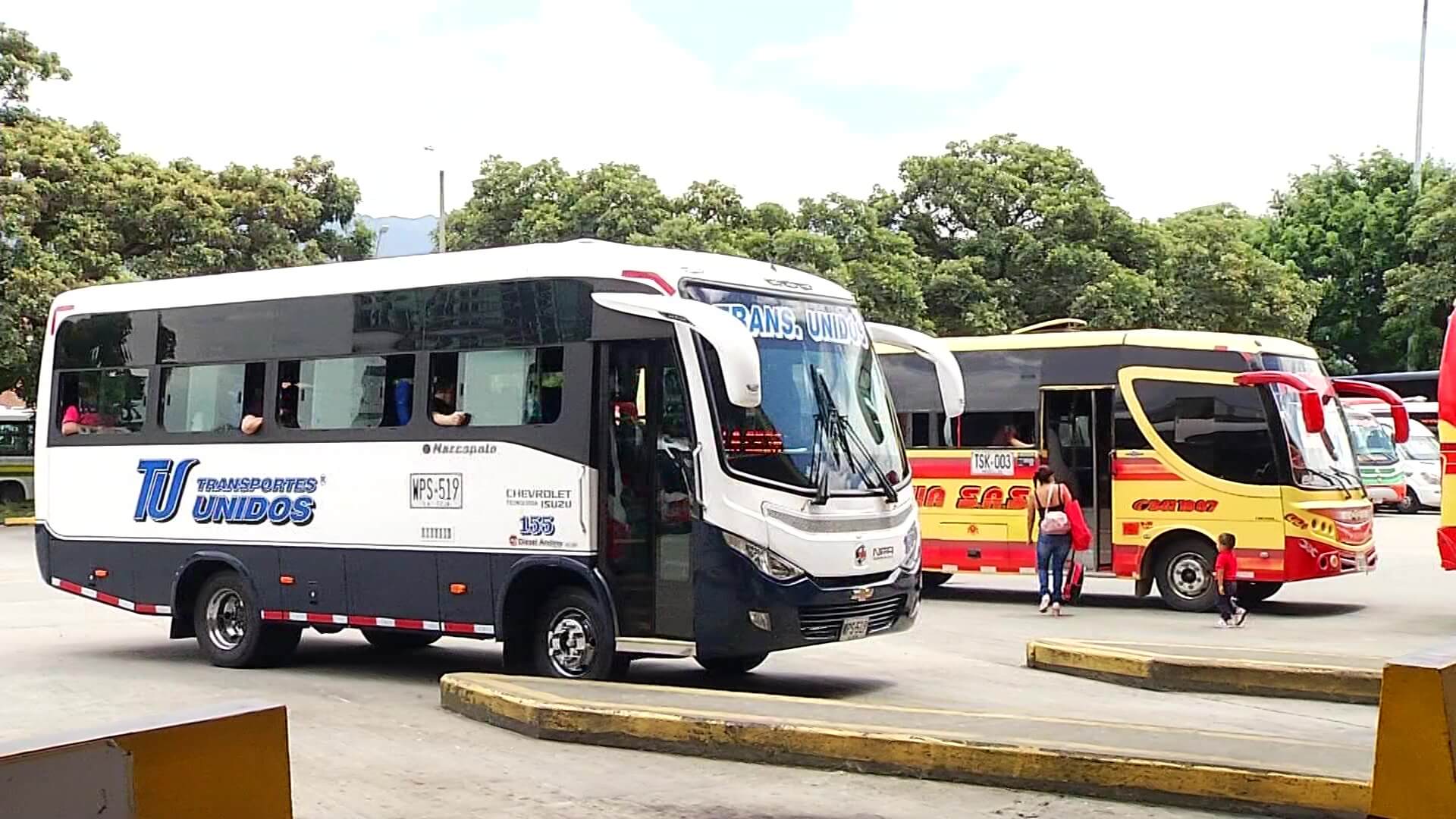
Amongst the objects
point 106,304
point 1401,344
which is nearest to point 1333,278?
point 1401,344

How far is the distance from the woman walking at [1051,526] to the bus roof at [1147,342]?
1.66 meters

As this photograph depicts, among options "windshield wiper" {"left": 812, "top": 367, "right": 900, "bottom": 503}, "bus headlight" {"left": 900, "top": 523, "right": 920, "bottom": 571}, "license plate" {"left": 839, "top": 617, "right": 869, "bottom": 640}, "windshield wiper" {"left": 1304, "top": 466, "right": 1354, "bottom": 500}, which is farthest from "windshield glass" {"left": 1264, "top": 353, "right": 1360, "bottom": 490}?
"license plate" {"left": 839, "top": 617, "right": 869, "bottom": 640}

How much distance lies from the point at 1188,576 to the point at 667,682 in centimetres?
769

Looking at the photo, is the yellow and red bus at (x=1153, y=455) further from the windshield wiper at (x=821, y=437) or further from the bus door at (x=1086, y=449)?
the windshield wiper at (x=821, y=437)

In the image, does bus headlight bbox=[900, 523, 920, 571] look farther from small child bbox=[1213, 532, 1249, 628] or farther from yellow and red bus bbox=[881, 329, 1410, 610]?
yellow and red bus bbox=[881, 329, 1410, 610]

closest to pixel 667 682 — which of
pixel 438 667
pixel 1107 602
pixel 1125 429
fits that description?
pixel 438 667

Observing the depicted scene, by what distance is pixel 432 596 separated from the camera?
12461 mm

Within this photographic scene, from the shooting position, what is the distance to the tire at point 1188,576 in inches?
706

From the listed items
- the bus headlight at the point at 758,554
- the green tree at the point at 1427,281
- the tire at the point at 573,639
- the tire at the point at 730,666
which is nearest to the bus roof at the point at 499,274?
the bus headlight at the point at 758,554

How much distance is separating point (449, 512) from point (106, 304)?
450cm

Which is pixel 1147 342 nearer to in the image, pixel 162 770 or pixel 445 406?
pixel 445 406

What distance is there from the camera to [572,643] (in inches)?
471

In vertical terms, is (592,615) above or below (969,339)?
below

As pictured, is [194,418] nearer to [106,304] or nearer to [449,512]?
[106,304]
